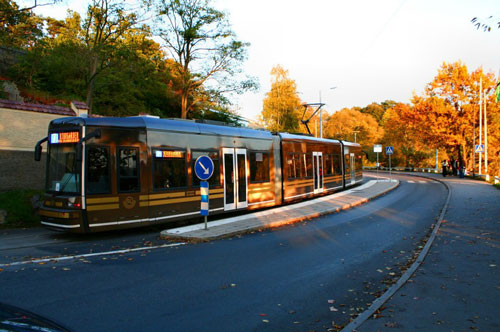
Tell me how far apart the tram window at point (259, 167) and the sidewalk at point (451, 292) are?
7694 millimetres

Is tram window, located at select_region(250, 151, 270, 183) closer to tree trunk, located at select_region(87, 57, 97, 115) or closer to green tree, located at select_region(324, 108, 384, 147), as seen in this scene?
tree trunk, located at select_region(87, 57, 97, 115)

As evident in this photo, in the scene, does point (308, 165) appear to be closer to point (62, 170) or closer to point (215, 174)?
point (215, 174)

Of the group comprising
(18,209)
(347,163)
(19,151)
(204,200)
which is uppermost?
(19,151)

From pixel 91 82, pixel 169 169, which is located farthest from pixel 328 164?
pixel 91 82

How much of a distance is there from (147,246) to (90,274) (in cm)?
277

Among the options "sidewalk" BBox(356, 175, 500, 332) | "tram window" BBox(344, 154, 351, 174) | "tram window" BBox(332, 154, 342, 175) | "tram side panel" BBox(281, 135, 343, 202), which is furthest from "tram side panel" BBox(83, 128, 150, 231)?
"tram window" BBox(344, 154, 351, 174)

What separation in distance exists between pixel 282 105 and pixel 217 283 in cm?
5275

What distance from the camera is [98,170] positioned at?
34.4 feet

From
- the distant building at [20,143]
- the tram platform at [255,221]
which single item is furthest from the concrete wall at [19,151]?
the tram platform at [255,221]

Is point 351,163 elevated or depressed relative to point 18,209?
elevated

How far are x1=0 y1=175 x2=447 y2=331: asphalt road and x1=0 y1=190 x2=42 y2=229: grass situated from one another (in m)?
3.63

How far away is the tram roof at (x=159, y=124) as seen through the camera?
10641mm

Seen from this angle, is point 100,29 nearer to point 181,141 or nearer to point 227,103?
point 227,103

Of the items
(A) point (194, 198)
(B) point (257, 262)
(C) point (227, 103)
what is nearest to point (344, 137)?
(C) point (227, 103)
